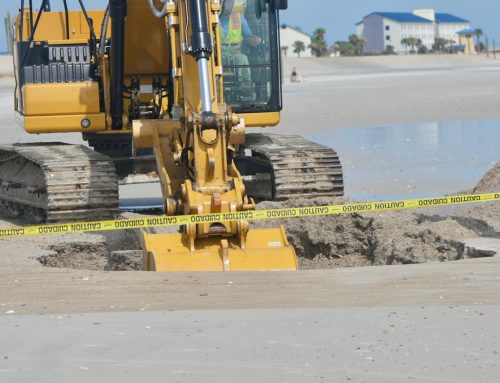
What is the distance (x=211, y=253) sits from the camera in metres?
9.10

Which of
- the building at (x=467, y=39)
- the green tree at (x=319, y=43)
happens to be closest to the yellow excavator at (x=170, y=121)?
the green tree at (x=319, y=43)

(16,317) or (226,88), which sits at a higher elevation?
(226,88)

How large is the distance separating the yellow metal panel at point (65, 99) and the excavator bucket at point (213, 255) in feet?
12.1

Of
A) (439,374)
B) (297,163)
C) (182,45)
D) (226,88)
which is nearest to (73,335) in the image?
(439,374)

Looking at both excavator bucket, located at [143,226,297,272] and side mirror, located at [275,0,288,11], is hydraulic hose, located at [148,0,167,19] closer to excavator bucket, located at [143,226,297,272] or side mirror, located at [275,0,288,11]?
side mirror, located at [275,0,288,11]

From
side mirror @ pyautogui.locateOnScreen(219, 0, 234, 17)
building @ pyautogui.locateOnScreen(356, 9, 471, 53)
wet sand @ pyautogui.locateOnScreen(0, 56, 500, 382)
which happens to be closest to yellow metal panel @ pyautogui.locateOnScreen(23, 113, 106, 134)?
side mirror @ pyautogui.locateOnScreen(219, 0, 234, 17)

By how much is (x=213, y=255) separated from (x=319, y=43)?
150 m

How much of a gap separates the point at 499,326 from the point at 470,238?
133 inches

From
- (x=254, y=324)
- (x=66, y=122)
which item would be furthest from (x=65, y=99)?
(x=254, y=324)

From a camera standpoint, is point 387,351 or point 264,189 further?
point 264,189

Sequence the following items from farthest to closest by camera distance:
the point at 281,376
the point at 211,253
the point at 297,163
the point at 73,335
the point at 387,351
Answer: the point at 297,163 → the point at 211,253 → the point at 73,335 → the point at 387,351 → the point at 281,376

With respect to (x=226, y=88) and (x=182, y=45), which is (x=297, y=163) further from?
(x=182, y=45)

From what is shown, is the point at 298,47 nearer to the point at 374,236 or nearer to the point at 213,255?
the point at 374,236

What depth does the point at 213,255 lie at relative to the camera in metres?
9.09
